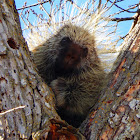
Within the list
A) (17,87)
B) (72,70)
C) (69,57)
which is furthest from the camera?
(72,70)

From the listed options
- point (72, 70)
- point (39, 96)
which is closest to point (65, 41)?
point (72, 70)

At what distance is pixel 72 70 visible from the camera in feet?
7.50

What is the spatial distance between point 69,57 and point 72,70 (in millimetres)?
214

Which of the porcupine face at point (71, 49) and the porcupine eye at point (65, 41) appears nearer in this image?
the porcupine face at point (71, 49)

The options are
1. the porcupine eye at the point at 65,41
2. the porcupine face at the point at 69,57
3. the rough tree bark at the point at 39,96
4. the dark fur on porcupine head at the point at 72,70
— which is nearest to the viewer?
the rough tree bark at the point at 39,96

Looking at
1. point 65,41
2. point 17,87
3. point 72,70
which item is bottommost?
point 72,70

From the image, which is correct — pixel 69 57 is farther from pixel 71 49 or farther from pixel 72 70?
pixel 72 70

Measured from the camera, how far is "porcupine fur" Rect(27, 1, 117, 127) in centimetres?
200

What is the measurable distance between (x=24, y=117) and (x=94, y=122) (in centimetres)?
44

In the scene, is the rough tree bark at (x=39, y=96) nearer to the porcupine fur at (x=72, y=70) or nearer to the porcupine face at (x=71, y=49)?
the porcupine fur at (x=72, y=70)

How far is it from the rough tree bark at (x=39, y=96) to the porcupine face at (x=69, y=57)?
27.9 inches

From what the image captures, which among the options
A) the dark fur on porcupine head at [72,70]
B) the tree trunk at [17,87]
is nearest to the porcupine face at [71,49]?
the dark fur on porcupine head at [72,70]

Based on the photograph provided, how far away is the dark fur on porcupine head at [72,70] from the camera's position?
2002 mm

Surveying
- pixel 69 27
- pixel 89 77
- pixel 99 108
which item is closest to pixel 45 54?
pixel 69 27
